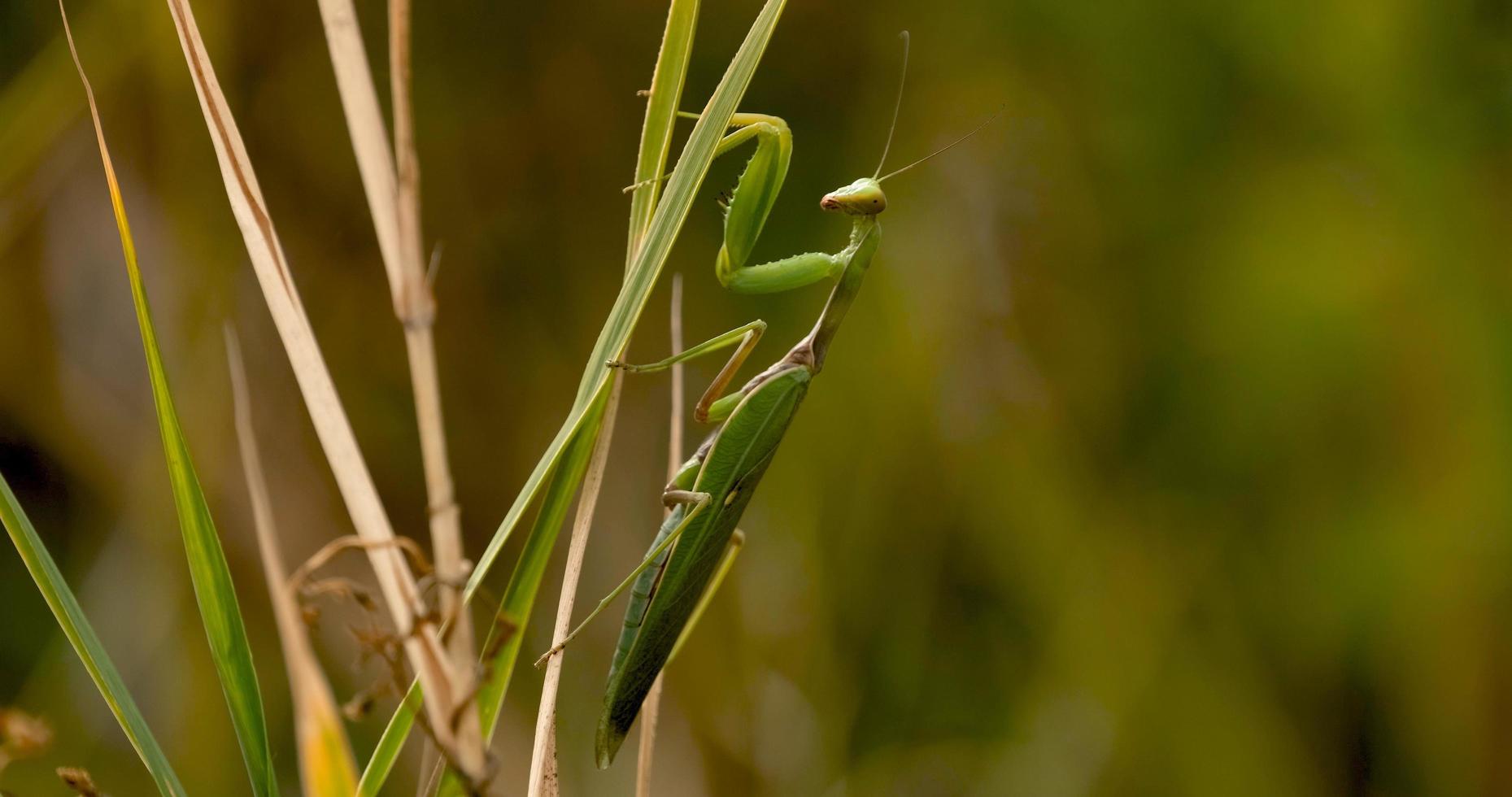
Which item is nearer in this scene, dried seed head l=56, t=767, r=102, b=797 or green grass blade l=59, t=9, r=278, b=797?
dried seed head l=56, t=767, r=102, b=797

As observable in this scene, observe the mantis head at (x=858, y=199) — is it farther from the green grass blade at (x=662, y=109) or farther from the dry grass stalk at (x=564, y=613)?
the dry grass stalk at (x=564, y=613)

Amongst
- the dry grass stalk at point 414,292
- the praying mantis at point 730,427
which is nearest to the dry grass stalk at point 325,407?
the dry grass stalk at point 414,292

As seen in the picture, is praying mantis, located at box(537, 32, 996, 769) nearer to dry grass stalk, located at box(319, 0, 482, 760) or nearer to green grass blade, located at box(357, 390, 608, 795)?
green grass blade, located at box(357, 390, 608, 795)

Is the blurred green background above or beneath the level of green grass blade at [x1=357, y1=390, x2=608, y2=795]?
beneath

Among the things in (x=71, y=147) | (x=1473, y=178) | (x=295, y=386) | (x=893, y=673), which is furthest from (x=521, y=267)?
(x=1473, y=178)

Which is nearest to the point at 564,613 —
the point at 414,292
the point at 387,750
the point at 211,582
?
the point at 387,750

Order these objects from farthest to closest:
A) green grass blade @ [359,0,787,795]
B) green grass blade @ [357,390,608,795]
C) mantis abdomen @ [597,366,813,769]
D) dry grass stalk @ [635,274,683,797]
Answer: mantis abdomen @ [597,366,813,769] < dry grass stalk @ [635,274,683,797] < green grass blade @ [359,0,787,795] < green grass blade @ [357,390,608,795]

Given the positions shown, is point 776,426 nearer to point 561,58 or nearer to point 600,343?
point 600,343

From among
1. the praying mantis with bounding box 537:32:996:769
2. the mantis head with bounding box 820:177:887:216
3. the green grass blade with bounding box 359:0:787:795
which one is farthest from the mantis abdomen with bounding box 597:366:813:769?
the green grass blade with bounding box 359:0:787:795
